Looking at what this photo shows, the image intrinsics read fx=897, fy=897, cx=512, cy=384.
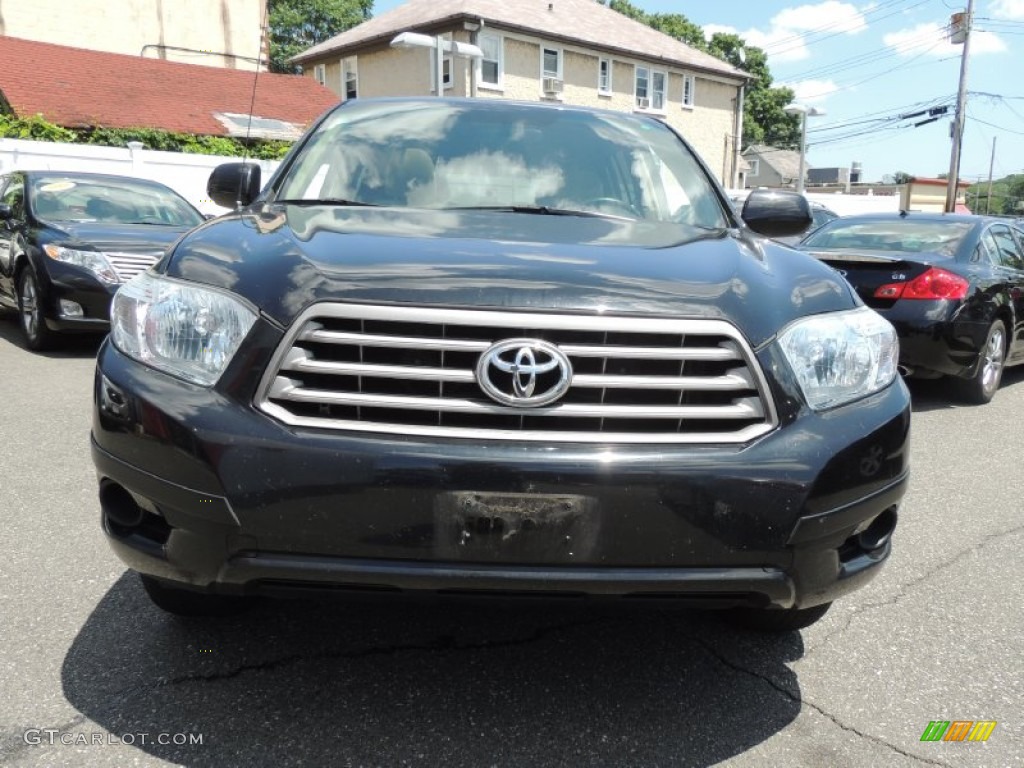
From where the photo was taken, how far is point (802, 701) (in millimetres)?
2449

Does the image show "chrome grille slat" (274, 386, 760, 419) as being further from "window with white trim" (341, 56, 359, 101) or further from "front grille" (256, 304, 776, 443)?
"window with white trim" (341, 56, 359, 101)

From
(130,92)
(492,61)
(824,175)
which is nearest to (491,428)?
(130,92)

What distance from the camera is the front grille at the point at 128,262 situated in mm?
7551

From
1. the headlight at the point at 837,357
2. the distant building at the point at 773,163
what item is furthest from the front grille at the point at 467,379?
the distant building at the point at 773,163

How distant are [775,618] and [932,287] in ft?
14.7

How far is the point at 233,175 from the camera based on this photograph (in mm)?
3523

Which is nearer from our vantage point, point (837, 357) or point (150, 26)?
point (837, 357)

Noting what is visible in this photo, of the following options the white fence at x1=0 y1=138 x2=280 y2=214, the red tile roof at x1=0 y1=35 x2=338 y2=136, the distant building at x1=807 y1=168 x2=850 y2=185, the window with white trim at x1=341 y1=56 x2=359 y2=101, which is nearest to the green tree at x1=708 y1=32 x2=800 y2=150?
the distant building at x1=807 y1=168 x2=850 y2=185

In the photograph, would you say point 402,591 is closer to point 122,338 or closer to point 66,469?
point 122,338

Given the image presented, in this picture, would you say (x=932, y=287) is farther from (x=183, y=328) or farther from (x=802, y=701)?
(x=183, y=328)

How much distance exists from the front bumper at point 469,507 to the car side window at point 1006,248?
6.20 meters

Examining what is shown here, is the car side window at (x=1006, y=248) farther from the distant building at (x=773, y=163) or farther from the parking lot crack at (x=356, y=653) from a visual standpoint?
the distant building at (x=773, y=163)

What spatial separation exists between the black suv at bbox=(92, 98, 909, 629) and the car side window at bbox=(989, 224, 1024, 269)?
5.88m

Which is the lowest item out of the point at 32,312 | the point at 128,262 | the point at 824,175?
the point at 32,312
